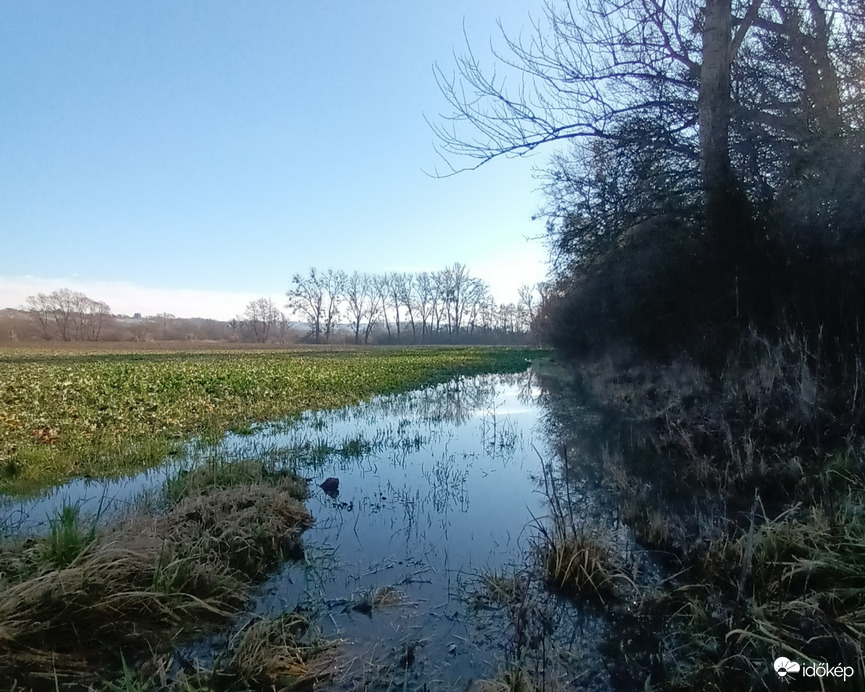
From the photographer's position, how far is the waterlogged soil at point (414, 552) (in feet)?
9.24

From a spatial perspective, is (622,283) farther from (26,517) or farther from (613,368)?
(26,517)

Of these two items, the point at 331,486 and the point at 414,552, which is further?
the point at 331,486

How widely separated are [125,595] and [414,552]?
2.22 meters

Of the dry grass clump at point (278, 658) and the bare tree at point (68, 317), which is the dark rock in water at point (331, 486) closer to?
the dry grass clump at point (278, 658)

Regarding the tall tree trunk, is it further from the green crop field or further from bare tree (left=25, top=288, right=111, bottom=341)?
bare tree (left=25, top=288, right=111, bottom=341)

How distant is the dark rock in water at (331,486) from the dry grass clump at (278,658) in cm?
298

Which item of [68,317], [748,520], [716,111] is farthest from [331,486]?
[68,317]

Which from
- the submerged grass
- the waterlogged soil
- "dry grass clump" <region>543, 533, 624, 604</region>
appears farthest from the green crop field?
the submerged grass

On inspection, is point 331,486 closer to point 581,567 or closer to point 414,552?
point 414,552

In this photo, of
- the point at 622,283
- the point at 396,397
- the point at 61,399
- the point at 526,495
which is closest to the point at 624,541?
the point at 526,495

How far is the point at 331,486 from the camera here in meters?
6.06

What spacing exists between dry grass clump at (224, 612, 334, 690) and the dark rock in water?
2982 mm

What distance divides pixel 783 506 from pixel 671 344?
22.4ft

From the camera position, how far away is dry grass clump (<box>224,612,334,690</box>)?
256 cm
